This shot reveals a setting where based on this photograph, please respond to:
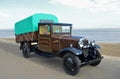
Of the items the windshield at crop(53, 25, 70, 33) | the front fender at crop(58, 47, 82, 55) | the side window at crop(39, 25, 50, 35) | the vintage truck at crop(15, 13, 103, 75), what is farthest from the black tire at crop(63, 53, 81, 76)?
the side window at crop(39, 25, 50, 35)

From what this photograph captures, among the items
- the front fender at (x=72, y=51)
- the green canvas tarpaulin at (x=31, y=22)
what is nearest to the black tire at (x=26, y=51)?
the green canvas tarpaulin at (x=31, y=22)

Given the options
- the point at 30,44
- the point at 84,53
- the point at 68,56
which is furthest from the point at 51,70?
the point at 30,44

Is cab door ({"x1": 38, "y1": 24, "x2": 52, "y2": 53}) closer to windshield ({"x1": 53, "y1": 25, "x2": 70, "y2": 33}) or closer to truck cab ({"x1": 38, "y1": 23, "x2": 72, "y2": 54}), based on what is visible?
truck cab ({"x1": 38, "y1": 23, "x2": 72, "y2": 54})

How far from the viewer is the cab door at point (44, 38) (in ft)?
32.4

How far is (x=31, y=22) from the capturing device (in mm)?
11328

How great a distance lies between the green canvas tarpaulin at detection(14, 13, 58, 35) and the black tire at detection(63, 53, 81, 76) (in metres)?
3.73

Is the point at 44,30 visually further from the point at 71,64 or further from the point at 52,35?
the point at 71,64

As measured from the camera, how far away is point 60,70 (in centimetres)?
868

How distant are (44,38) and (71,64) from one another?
2.78 m

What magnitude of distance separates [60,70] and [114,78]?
2.49 m

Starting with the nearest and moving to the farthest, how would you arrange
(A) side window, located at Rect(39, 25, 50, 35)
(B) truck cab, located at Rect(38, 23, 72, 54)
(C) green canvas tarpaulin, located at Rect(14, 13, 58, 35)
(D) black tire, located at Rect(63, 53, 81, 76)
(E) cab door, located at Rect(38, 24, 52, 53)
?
(D) black tire, located at Rect(63, 53, 81, 76) → (B) truck cab, located at Rect(38, 23, 72, 54) → (E) cab door, located at Rect(38, 24, 52, 53) → (A) side window, located at Rect(39, 25, 50, 35) → (C) green canvas tarpaulin, located at Rect(14, 13, 58, 35)

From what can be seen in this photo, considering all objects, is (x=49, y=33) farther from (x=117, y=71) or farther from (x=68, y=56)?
(x=117, y=71)

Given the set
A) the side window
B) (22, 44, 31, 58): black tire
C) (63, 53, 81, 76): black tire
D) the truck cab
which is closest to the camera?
(63, 53, 81, 76): black tire

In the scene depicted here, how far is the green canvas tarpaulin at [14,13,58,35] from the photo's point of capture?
1130 centimetres
